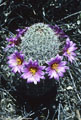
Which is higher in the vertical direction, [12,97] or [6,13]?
[6,13]

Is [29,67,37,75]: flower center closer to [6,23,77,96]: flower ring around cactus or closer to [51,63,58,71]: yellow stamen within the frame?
[6,23,77,96]: flower ring around cactus

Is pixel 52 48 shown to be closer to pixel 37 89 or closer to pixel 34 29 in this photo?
pixel 34 29

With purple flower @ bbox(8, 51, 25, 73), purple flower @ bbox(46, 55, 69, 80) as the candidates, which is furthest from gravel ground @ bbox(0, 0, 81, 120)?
purple flower @ bbox(46, 55, 69, 80)

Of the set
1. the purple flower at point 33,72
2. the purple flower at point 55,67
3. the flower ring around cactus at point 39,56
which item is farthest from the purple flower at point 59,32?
the purple flower at point 33,72

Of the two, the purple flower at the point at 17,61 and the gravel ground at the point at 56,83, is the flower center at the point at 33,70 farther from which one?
the gravel ground at the point at 56,83

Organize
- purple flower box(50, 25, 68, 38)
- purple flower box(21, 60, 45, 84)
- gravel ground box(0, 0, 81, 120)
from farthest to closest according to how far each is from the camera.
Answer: gravel ground box(0, 0, 81, 120) < purple flower box(50, 25, 68, 38) < purple flower box(21, 60, 45, 84)

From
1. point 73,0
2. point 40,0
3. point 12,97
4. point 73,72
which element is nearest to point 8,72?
point 12,97

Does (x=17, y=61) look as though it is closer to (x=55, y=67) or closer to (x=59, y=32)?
(x=55, y=67)
